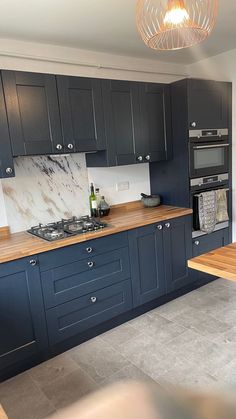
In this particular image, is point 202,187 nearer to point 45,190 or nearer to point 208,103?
point 208,103

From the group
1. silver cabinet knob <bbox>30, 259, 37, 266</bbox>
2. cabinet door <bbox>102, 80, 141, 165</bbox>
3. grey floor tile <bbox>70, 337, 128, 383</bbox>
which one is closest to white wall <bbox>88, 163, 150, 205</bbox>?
A: cabinet door <bbox>102, 80, 141, 165</bbox>

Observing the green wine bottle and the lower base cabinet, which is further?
the green wine bottle

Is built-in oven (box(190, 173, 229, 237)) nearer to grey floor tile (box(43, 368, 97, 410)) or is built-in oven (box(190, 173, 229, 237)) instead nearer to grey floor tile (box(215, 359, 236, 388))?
grey floor tile (box(215, 359, 236, 388))

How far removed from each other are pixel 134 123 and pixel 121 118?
0.14 metres

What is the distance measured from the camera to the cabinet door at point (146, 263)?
2594 millimetres

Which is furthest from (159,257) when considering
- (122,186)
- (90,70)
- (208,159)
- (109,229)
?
(90,70)

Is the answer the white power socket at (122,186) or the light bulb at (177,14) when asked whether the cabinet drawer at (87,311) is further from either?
the light bulb at (177,14)

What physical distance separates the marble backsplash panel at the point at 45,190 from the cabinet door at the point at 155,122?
63 cm

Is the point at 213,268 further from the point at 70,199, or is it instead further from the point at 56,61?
the point at 56,61

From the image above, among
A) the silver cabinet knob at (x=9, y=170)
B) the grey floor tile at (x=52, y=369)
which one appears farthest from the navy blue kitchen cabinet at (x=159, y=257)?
the silver cabinet knob at (x=9, y=170)

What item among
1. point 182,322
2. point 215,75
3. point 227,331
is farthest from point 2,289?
point 215,75

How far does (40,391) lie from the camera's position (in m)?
1.94

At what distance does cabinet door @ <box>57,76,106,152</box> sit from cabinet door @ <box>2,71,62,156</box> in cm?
7

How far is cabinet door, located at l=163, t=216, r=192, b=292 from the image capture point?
283 cm
